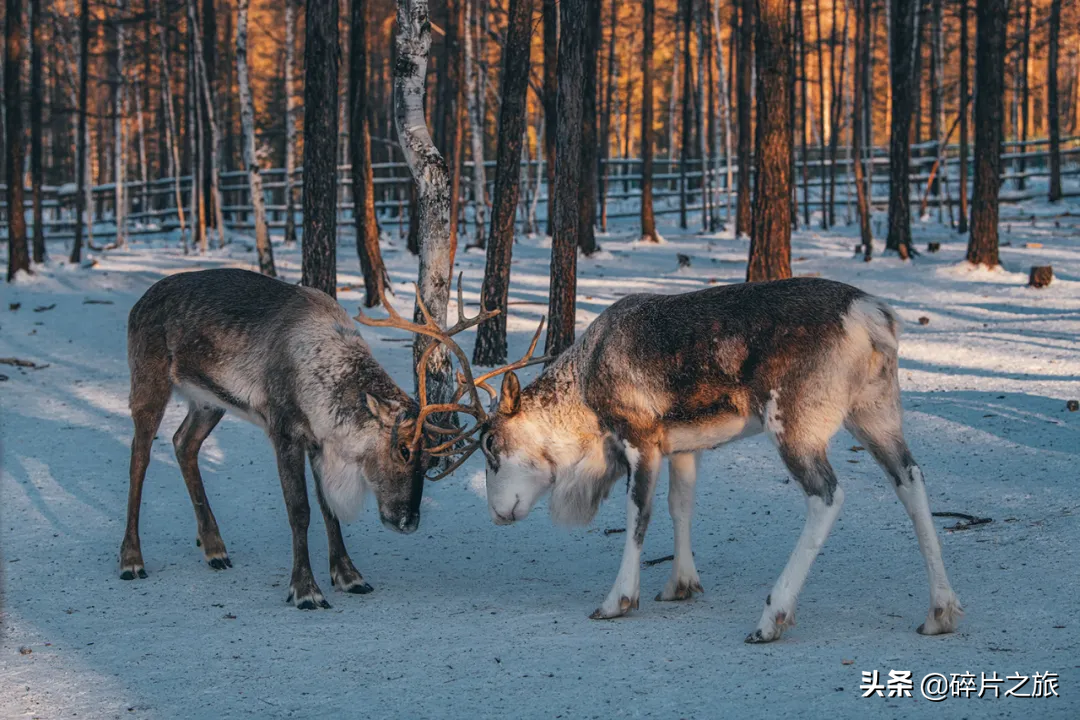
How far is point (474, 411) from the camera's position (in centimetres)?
578

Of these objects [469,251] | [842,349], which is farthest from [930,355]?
[469,251]

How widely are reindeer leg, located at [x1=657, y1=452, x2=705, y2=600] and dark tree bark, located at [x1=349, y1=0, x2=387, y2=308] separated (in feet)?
29.8

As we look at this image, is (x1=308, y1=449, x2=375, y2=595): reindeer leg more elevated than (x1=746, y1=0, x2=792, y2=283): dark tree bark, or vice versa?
(x1=746, y1=0, x2=792, y2=283): dark tree bark

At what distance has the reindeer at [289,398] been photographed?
5781 millimetres

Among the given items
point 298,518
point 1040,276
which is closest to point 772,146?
Answer: point 1040,276

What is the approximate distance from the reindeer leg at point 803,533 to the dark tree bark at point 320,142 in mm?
7827

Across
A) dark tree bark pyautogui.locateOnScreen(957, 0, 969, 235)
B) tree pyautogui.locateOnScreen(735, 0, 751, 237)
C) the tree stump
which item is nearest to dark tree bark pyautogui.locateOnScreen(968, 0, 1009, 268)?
the tree stump

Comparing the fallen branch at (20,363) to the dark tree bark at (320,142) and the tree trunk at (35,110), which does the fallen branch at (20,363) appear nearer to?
the dark tree bark at (320,142)

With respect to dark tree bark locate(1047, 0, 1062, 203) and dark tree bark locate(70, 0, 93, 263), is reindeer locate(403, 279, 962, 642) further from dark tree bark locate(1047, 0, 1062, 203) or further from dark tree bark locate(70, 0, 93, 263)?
dark tree bark locate(1047, 0, 1062, 203)

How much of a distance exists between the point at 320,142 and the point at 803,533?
8.43 m

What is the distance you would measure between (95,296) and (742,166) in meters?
13.5

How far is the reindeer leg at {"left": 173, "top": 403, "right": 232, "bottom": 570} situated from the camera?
21.5ft

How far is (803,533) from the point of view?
15.4 feet

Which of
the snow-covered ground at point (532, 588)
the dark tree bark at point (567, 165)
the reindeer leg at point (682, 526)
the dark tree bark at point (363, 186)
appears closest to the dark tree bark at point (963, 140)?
the snow-covered ground at point (532, 588)
